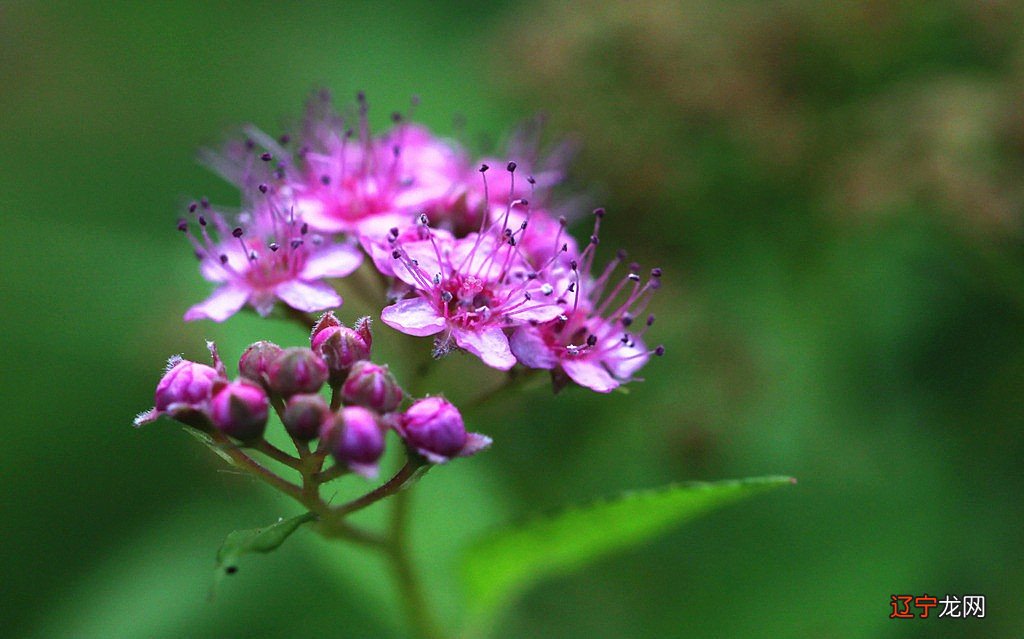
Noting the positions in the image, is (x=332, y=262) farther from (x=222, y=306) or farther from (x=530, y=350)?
(x=530, y=350)

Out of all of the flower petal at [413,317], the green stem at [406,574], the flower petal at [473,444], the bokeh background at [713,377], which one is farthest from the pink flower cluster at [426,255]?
the green stem at [406,574]

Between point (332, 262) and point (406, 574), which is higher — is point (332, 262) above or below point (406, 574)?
above

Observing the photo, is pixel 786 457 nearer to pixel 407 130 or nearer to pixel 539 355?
pixel 539 355

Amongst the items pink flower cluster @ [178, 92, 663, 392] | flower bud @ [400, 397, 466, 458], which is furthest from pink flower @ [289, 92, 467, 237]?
flower bud @ [400, 397, 466, 458]

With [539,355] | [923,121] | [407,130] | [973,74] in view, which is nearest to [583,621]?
[539,355]

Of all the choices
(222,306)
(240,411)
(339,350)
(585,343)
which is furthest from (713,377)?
Answer: (240,411)

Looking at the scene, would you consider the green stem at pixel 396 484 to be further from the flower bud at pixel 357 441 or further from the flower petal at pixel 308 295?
the flower petal at pixel 308 295
